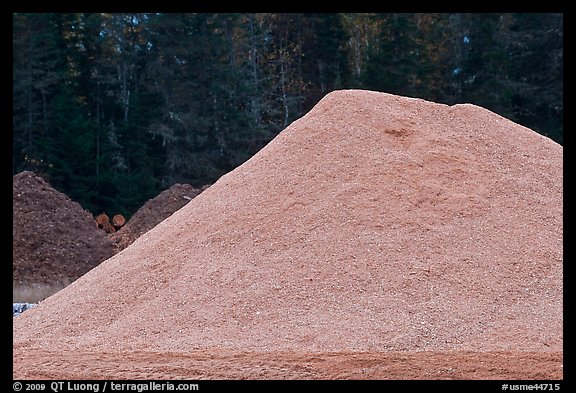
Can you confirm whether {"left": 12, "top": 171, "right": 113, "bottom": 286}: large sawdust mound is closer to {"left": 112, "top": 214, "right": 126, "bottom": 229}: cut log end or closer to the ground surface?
{"left": 112, "top": 214, "right": 126, "bottom": 229}: cut log end

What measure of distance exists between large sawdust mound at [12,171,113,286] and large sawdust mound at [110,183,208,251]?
105 centimetres

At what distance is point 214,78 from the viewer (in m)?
23.1

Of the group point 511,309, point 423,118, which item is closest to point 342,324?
point 511,309

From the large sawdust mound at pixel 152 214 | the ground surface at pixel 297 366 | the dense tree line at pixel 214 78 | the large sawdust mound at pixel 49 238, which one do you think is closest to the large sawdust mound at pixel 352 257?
the ground surface at pixel 297 366

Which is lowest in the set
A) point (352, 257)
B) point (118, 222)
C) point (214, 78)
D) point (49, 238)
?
point (352, 257)

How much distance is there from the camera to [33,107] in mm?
21953

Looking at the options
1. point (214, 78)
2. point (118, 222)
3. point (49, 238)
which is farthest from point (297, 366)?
point (214, 78)

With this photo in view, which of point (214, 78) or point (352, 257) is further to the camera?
point (214, 78)

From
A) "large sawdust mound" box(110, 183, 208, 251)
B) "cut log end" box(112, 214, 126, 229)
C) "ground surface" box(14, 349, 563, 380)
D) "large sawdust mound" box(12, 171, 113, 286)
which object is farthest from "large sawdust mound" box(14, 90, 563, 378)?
"cut log end" box(112, 214, 126, 229)

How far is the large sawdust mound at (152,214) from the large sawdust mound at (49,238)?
1055mm

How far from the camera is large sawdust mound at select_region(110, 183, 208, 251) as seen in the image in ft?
49.3

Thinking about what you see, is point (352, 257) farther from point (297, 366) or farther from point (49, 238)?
point (49, 238)

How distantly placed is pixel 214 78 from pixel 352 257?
17253mm

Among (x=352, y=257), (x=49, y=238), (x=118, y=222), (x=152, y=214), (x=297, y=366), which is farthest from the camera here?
(x=118, y=222)
